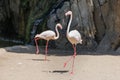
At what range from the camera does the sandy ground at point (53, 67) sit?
11.2 metres

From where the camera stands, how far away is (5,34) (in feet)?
73.3

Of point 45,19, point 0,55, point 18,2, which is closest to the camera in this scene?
point 0,55

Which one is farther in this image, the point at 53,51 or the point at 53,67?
the point at 53,51

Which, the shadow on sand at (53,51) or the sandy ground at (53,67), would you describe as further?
the shadow on sand at (53,51)

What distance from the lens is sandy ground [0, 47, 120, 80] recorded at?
11.2m

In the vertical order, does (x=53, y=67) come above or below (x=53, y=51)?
below

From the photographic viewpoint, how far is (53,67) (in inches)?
501

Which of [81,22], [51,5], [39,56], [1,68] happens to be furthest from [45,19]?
[1,68]

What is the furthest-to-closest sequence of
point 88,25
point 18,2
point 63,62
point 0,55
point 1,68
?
point 18,2
point 88,25
point 0,55
point 63,62
point 1,68

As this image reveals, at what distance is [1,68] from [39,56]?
2899 millimetres

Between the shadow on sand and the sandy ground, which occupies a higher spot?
the shadow on sand

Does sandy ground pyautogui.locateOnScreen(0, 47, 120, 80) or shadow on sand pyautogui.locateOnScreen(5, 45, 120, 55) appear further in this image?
shadow on sand pyautogui.locateOnScreen(5, 45, 120, 55)

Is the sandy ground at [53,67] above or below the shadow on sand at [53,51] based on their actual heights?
below

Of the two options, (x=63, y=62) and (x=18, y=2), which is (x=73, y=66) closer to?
(x=63, y=62)
